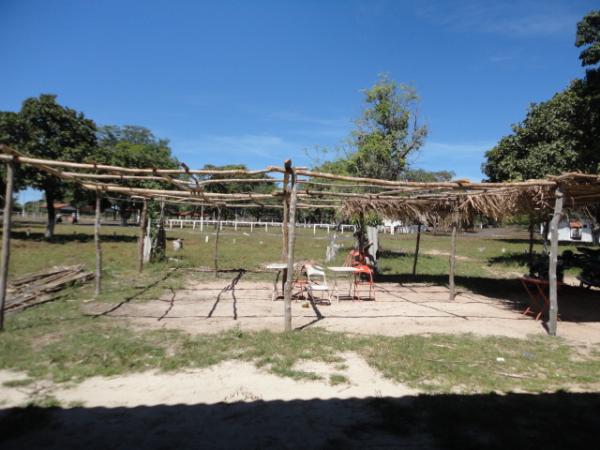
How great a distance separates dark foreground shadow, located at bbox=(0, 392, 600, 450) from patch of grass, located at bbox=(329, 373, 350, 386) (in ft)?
1.36

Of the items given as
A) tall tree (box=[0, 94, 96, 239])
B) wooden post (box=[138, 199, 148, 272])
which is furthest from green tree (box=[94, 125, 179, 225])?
wooden post (box=[138, 199, 148, 272])

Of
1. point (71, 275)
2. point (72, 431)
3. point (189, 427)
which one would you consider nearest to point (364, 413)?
point (189, 427)

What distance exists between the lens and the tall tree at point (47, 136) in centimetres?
1875

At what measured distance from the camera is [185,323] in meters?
6.46

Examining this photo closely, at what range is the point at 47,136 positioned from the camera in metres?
20.0

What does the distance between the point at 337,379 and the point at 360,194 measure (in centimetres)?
568

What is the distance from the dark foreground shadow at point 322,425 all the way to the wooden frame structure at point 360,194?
2676 mm

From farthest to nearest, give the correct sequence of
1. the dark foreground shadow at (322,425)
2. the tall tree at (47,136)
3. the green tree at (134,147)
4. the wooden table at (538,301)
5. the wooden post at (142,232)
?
the green tree at (134,147)
the tall tree at (47,136)
the wooden post at (142,232)
the wooden table at (538,301)
the dark foreground shadow at (322,425)

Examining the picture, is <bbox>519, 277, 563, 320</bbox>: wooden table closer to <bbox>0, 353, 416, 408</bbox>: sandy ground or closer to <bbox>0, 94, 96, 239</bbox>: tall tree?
<bbox>0, 353, 416, 408</bbox>: sandy ground

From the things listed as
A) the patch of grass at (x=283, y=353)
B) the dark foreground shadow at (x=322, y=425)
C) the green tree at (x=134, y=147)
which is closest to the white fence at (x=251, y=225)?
the green tree at (x=134, y=147)

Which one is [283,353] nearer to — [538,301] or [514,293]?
[538,301]

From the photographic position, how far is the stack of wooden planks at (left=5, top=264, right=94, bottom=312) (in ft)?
23.2

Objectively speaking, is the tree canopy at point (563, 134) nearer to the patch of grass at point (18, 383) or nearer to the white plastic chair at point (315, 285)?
the white plastic chair at point (315, 285)

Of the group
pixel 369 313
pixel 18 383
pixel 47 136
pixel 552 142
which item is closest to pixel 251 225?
pixel 47 136
